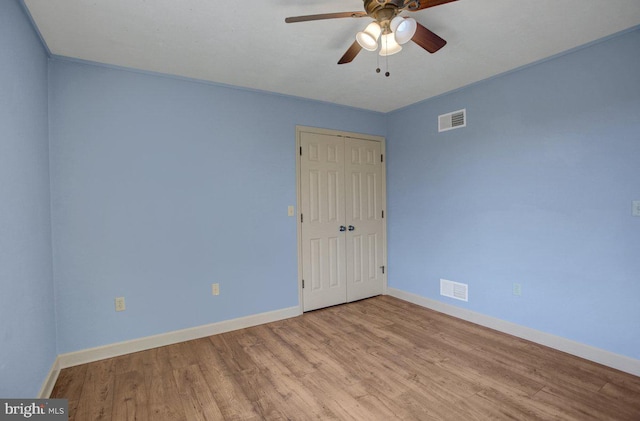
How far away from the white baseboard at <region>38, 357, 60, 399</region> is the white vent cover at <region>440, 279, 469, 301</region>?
3.68 meters

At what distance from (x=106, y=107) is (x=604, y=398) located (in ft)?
14.2

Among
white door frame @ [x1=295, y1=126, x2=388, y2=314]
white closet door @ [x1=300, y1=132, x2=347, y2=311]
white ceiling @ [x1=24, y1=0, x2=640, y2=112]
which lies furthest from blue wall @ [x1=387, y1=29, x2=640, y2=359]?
white closet door @ [x1=300, y1=132, x2=347, y2=311]

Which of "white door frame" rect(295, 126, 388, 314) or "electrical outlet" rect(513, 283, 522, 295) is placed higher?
"white door frame" rect(295, 126, 388, 314)

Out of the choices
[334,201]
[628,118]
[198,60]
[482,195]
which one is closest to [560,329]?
[482,195]

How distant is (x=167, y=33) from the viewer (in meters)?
2.14

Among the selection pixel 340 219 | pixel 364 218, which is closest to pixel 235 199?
pixel 340 219

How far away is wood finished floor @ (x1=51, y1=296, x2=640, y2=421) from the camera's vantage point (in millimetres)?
1881

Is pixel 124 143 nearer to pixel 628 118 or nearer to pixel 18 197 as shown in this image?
pixel 18 197

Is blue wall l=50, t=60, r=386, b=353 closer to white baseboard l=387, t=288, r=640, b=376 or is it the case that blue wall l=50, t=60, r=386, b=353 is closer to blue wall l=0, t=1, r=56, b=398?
blue wall l=0, t=1, r=56, b=398

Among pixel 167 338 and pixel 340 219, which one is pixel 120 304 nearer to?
pixel 167 338

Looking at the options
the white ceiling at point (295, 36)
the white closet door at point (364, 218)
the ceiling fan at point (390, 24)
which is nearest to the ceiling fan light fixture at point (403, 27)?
the ceiling fan at point (390, 24)

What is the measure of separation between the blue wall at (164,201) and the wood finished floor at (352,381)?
446 mm

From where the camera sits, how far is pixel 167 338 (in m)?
2.81

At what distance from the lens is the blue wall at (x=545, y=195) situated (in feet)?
7.47
